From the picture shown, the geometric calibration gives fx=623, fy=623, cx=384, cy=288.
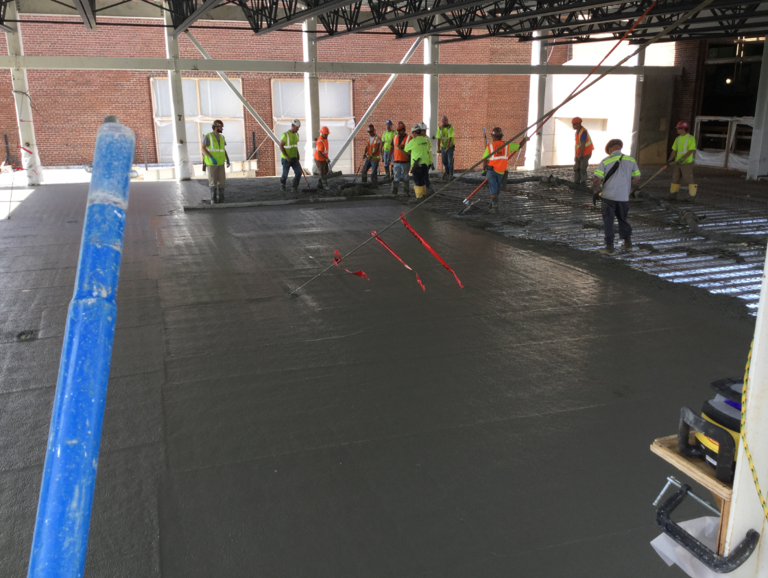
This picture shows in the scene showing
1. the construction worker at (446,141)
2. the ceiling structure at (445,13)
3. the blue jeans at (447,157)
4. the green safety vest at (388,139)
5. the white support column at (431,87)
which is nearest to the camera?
the ceiling structure at (445,13)

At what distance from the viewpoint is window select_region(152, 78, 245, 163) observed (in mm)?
25984

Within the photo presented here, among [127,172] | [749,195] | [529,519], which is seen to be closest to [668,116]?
[749,195]

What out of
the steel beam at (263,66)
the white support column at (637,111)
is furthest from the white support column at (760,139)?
the steel beam at (263,66)

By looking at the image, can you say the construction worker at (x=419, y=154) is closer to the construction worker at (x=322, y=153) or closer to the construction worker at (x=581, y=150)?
the construction worker at (x=322, y=153)

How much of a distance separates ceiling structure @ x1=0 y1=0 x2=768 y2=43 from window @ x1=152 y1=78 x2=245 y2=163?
232 inches

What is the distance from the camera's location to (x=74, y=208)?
14.4 m

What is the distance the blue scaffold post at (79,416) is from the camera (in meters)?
1.07

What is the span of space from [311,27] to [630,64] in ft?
41.8

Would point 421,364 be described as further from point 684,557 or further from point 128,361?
point 684,557

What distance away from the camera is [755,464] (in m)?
2.07

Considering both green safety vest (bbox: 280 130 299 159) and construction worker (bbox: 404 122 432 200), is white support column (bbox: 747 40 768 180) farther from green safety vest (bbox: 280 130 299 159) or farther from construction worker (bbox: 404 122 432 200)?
green safety vest (bbox: 280 130 299 159)

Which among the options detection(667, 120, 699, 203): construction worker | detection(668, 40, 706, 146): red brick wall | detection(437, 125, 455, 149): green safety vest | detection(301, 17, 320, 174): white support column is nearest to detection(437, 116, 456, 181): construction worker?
detection(437, 125, 455, 149): green safety vest

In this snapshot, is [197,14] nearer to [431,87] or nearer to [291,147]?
[291,147]

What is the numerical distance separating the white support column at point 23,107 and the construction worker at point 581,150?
15.5 m
